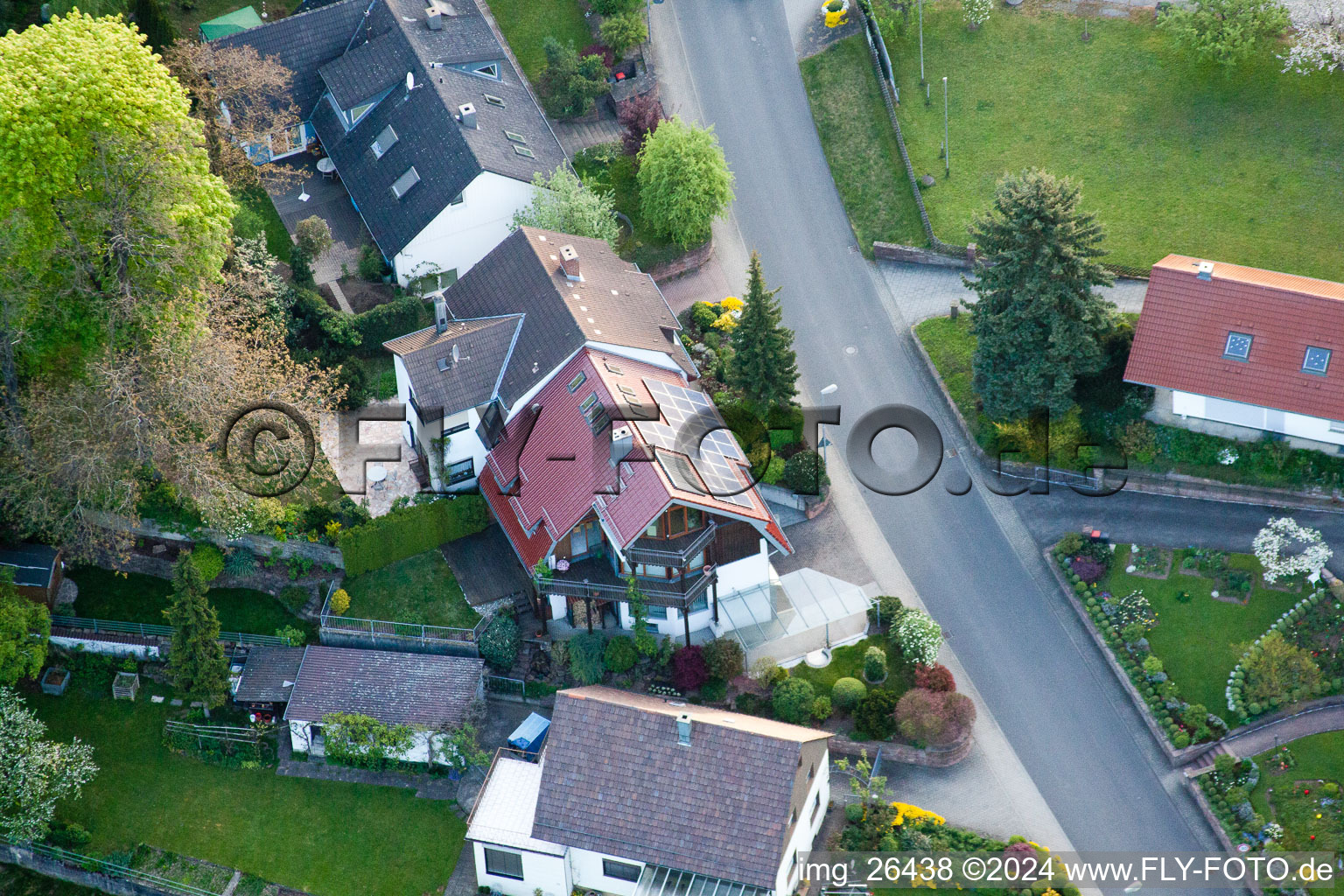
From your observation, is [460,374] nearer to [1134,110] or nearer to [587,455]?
[587,455]

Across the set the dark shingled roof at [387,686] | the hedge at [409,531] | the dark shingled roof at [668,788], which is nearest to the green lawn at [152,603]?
the dark shingled roof at [387,686]

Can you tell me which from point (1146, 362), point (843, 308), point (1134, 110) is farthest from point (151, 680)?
point (1134, 110)

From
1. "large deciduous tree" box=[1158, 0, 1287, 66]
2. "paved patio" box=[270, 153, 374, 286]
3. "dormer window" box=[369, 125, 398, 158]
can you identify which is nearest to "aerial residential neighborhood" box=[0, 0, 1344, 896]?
"large deciduous tree" box=[1158, 0, 1287, 66]

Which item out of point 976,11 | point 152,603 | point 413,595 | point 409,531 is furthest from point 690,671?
point 976,11

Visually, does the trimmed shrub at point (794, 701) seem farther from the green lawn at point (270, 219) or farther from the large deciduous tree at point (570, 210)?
the green lawn at point (270, 219)

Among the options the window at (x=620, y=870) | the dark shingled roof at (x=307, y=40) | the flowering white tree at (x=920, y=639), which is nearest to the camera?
the window at (x=620, y=870)

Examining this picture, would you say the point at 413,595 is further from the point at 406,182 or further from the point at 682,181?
the point at 682,181

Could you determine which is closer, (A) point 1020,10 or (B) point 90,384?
(B) point 90,384
